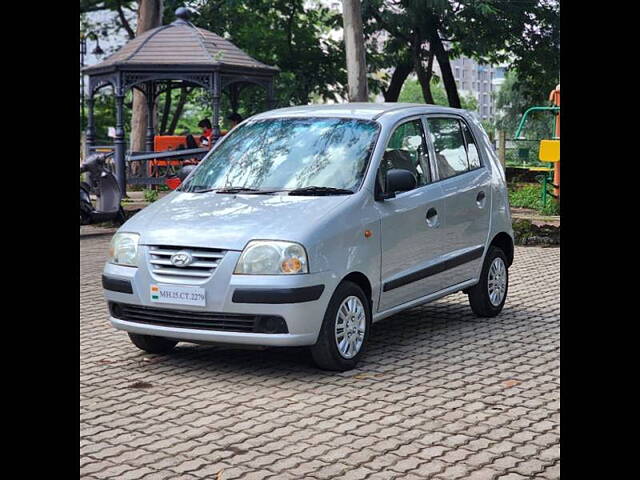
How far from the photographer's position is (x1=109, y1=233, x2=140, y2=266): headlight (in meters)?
7.18

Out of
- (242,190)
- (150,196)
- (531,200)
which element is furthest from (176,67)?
(242,190)

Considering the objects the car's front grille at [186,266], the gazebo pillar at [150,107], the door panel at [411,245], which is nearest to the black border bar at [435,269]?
the door panel at [411,245]

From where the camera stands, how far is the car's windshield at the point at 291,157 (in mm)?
7598

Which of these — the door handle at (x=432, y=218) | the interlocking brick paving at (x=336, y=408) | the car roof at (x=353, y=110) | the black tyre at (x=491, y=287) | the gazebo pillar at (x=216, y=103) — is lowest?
the interlocking brick paving at (x=336, y=408)

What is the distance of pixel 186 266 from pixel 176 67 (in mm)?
16232

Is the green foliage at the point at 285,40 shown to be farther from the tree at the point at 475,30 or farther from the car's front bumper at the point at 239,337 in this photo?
the car's front bumper at the point at 239,337

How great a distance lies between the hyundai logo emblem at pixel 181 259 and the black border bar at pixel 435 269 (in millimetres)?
1452

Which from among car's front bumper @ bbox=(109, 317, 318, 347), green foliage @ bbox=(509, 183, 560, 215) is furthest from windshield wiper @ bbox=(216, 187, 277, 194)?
green foliage @ bbox=(509, 183, 560, 215)
